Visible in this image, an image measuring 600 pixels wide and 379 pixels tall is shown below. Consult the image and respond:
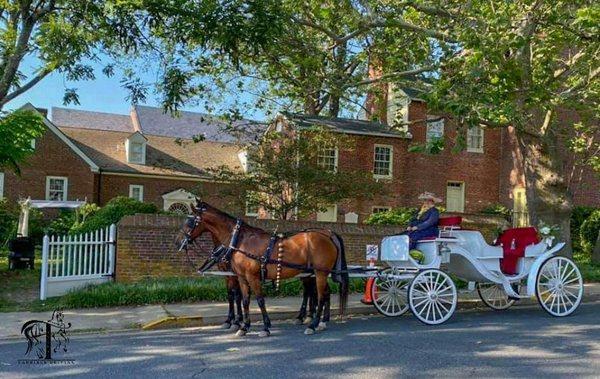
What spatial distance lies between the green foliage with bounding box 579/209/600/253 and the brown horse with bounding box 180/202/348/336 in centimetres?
1779

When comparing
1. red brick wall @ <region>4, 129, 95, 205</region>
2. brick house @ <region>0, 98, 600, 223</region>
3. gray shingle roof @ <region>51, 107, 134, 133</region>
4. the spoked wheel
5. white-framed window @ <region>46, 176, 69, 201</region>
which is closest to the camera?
the spoked wheel

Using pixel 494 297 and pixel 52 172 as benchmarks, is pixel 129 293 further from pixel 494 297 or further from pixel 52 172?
pixel 52 172

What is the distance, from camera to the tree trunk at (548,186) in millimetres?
15102

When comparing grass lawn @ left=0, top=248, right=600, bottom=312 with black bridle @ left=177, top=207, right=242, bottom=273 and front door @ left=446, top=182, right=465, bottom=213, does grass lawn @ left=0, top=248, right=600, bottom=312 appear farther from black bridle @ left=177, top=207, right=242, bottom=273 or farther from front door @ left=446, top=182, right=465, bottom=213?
front door @ left=446, top=182, right=465, bottom=213

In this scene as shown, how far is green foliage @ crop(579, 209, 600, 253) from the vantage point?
23516mm

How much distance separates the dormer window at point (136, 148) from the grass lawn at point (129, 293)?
22.8 meters

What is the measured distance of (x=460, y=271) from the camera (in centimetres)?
1080

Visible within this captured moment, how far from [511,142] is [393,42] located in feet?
55.3

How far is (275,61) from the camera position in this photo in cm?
1484

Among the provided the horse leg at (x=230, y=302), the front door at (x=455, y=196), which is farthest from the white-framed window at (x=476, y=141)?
the horse leg at (x=230, y=302)

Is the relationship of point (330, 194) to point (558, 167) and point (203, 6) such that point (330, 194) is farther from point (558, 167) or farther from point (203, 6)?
point (203, 6)

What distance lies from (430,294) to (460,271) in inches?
64.7

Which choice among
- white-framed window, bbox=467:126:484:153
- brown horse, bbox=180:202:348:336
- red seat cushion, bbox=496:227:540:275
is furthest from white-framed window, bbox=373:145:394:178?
brown horse, bbox=180:202:348:336

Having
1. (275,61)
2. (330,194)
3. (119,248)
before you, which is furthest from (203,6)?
(330,194)
